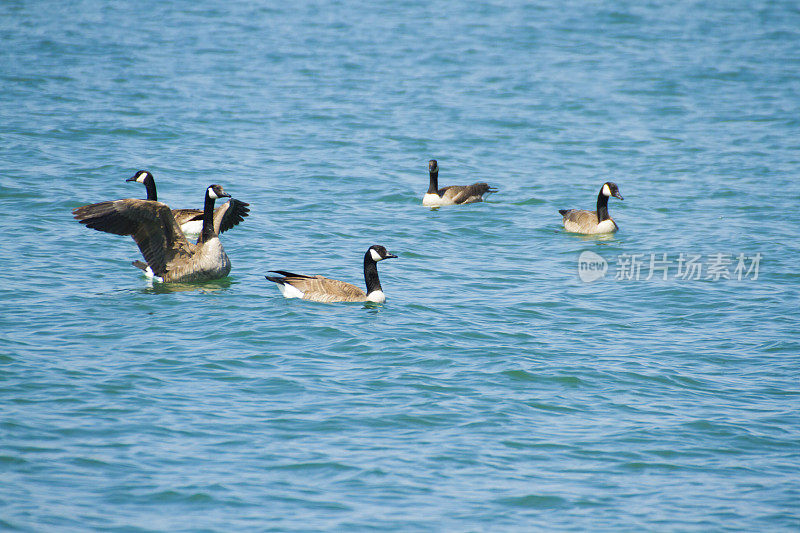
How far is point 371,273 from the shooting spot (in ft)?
43.2

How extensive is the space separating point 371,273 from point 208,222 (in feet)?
9.80

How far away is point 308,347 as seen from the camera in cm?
1146

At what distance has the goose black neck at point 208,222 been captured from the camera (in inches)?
560

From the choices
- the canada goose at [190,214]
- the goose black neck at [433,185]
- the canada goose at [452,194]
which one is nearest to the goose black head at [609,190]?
the canada goose at [452,194]

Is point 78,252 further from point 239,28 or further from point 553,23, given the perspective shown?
point 553,23

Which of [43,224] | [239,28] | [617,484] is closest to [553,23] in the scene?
[239,28]

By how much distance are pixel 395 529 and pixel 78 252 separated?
948 cm

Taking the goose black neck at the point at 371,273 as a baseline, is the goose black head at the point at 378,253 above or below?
above

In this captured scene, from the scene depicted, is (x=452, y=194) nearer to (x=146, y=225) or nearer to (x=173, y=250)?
(x=173, y=250)

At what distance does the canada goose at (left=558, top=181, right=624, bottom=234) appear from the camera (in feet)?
57.4

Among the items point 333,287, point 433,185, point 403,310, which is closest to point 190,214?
point 333,287

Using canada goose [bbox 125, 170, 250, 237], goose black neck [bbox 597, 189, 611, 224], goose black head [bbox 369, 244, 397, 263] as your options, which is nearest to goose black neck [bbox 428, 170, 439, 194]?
goose black neck [bbox 597, 189, 611, 224]

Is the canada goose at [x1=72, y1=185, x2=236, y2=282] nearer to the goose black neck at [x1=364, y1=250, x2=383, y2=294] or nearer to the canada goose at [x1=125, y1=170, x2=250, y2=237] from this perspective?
the canada goose at [x1=125, y1=170, x2=250, y2=237]

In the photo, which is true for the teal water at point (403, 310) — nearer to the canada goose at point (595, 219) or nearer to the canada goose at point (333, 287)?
the canada goose at point (333, 287)
